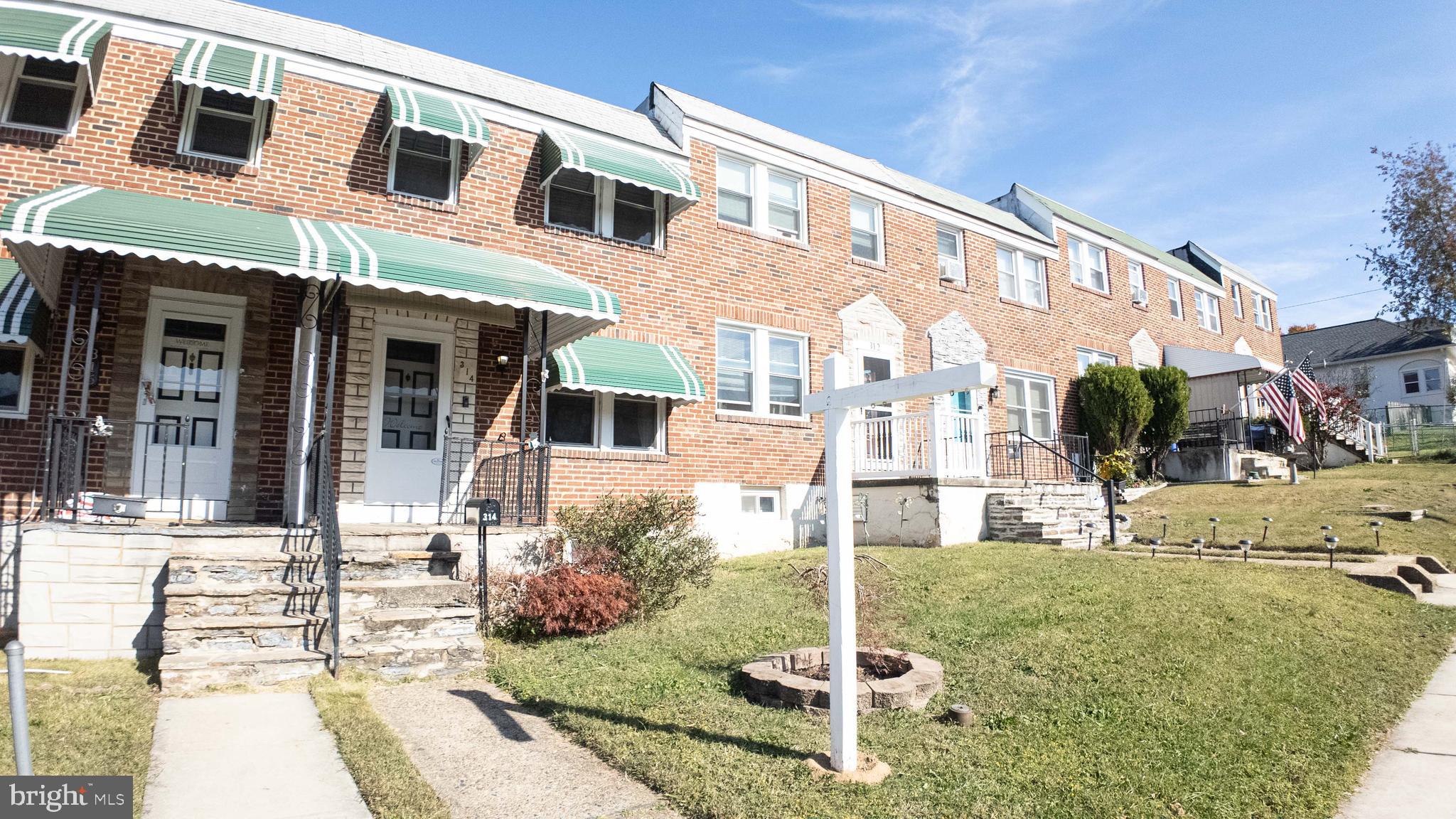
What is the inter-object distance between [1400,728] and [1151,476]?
1638cm

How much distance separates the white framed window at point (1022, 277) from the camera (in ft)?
62.6

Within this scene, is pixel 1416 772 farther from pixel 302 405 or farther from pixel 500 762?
pixel 302 405

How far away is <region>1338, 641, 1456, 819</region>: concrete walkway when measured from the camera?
4.37 meters

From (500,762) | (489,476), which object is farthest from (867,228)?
(500,762)

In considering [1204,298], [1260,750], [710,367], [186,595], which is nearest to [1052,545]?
[710,367]

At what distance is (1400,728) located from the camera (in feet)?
18.6

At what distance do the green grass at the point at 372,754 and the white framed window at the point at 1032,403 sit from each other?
15.0m

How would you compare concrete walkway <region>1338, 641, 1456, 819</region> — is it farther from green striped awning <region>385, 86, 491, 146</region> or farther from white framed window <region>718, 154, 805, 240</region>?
white framed window <region>718, 154, 805, 240</region>

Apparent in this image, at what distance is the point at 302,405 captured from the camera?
9.29m

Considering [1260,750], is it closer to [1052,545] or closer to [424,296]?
[1052,545]

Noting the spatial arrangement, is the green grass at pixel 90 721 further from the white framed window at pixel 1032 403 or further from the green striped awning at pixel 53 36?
the white framed window at pixel 1032 403

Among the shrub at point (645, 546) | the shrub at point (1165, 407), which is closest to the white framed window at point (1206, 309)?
the shrub at point (1165, 407)

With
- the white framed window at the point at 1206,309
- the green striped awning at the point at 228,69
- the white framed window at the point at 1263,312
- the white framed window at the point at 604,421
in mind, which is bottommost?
the white framed window at the point at 604,421

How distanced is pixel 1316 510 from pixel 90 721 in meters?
17.6
